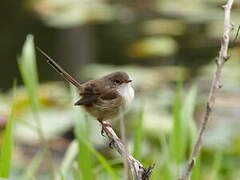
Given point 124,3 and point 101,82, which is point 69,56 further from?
point 101,82

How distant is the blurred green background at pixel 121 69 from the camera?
4.01 m

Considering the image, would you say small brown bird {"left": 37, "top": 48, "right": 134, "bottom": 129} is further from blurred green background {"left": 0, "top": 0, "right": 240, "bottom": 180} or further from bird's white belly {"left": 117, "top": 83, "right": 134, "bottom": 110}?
blurred green background {"left": 0, "top": 0, "right": 240, "bottom": 180}

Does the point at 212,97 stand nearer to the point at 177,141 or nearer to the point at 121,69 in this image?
the point at 177,141

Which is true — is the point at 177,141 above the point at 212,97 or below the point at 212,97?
below

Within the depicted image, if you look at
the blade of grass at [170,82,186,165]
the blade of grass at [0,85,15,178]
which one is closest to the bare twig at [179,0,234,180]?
the blade of grass at [0,85,15,178]

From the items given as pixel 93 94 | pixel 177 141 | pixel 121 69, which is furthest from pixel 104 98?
pixel 121 69

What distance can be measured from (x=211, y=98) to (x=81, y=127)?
1.41 meters

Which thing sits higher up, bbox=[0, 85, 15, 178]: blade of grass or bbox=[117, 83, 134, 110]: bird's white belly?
bbox=[117, 83, 134, 110]: bird's white belly

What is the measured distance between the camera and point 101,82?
308 centimetres

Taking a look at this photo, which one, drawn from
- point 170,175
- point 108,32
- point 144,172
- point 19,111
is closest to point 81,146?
point 170,175

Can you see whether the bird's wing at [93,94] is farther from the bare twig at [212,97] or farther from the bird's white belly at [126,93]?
the bare twig at [212,97]

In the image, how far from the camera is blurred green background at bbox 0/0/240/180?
4.01 meters

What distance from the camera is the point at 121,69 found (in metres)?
7.66

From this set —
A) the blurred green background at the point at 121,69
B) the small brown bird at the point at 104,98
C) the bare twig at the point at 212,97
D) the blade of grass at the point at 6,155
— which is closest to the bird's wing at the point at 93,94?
the small brown bird at the point at 104,98
